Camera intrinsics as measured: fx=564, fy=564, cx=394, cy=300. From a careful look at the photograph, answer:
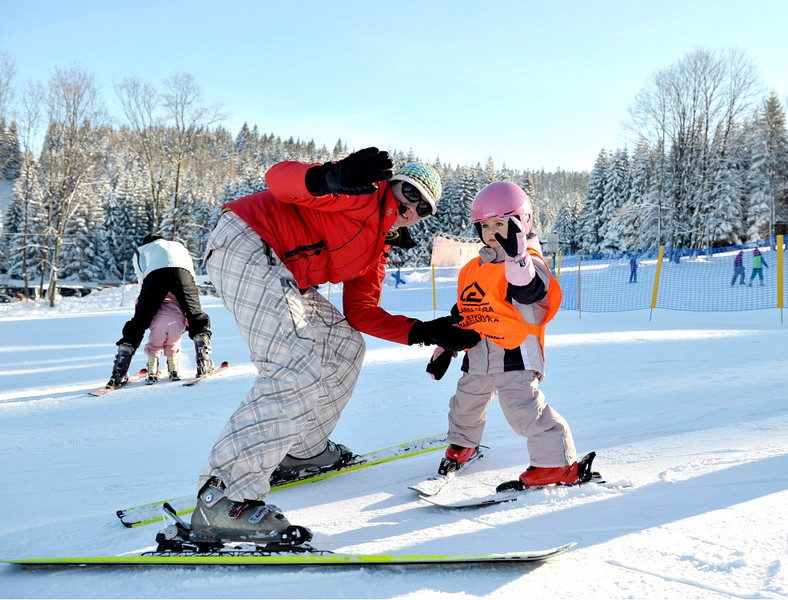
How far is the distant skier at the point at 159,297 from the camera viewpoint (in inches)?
221

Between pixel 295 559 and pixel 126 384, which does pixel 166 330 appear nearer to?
pixel 126 384

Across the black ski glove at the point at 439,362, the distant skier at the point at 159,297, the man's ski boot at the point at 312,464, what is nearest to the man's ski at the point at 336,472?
the man's ski boot at the point at 312,464

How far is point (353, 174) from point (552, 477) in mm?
1588

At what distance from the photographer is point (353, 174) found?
7.03 ft

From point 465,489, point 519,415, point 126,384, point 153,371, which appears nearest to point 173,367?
point 153,371

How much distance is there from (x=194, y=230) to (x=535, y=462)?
58.2m

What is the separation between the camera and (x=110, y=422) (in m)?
4.24

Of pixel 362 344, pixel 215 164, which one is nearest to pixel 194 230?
pixel 215 164

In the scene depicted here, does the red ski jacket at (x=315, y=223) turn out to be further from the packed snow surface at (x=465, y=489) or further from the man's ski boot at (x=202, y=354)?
the man's ski boot at (x=202, y=354)

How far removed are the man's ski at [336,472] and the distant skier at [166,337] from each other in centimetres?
346

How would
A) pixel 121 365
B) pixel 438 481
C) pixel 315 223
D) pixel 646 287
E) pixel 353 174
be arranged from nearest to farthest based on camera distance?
pixel 353 174
pixel 315 223
pixel 438 481
pixel 121 365
pixel 646 287

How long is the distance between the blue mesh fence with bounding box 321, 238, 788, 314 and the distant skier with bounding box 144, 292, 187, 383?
27.8 feet

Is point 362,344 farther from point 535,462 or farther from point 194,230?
point 194,230

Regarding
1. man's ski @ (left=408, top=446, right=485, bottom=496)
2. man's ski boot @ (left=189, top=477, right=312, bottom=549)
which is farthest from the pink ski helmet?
man's ski boot @ (left=189, top=477, right=312, bottom=549)
